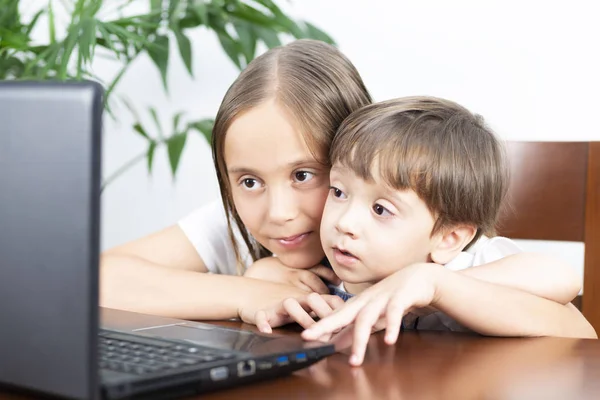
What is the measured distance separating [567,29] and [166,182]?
4.34ft

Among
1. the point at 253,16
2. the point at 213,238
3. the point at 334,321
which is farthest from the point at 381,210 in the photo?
the point at 253,16

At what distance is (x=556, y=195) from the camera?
1404 mm

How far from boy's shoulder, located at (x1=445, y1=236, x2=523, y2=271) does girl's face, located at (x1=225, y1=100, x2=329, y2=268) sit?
185 millimetres

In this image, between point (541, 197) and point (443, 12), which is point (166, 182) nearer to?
point (443, 12)

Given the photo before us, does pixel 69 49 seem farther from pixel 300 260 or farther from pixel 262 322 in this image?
pixel 262 322

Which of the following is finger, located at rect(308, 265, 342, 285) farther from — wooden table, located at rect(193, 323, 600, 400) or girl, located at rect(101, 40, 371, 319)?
wooden table, located at rect(193, 323, 600, 400)

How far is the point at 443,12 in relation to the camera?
2250 mm

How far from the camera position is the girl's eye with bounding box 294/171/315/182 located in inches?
39.6

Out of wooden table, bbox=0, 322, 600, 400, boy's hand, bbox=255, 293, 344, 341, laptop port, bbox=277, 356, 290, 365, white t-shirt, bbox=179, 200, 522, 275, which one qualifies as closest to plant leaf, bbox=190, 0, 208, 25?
white t-shirt, bbox=179, 200, 522, 275

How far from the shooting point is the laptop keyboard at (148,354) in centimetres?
52

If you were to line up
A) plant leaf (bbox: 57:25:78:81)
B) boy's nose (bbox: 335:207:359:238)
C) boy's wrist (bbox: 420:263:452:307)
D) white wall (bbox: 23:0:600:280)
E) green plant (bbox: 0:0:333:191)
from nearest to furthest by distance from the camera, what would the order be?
boy's wrist (bbox: 420:263:452:307) → boy's nose (bbox: 335:207:359:238) → plant leaf (bbox: 57:25:78:81) → green plant (bbox: 0:0:333:191) → white wall (bbox: 23:0:600:280)

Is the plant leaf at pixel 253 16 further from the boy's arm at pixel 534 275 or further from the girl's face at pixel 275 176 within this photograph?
the boy's arm at pixel 534 275

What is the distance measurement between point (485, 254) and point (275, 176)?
11.1 inches

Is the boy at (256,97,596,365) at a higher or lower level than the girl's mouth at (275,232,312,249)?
higher
